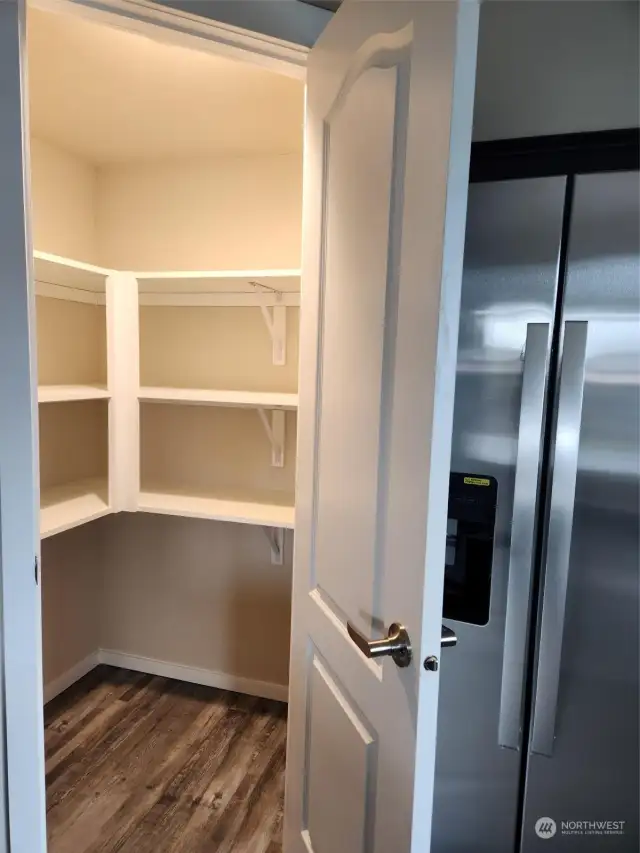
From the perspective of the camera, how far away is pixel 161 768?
205 centimetres

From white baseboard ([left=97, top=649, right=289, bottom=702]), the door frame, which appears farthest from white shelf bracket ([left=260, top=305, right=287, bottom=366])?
white baseboard ([left=97, top=649, right=289, bottom=702])

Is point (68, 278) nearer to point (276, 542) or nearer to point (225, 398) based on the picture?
point (225, 398)

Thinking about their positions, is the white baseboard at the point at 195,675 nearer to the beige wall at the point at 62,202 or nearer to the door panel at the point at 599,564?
the door panel at the point at 599,564

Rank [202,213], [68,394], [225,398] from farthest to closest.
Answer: [202,213] → [225,398] → [68,394]

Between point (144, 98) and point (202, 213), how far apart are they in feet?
1.85

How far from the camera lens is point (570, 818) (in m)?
1.29

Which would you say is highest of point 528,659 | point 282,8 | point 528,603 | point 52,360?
point 282,8

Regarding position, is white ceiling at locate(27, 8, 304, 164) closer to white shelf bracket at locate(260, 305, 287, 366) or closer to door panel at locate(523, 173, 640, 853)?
white shelf bracket at locate(260, 305, 287, 366)

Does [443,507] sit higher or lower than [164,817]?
higher

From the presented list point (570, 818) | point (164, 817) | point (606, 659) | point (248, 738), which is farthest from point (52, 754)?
point (606, 659)

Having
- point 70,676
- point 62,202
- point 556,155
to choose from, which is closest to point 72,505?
point 70,676

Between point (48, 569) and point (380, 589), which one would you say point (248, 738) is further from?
point (380, 589)

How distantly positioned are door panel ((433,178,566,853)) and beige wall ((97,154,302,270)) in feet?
3.97

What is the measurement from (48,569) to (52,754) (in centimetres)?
69
